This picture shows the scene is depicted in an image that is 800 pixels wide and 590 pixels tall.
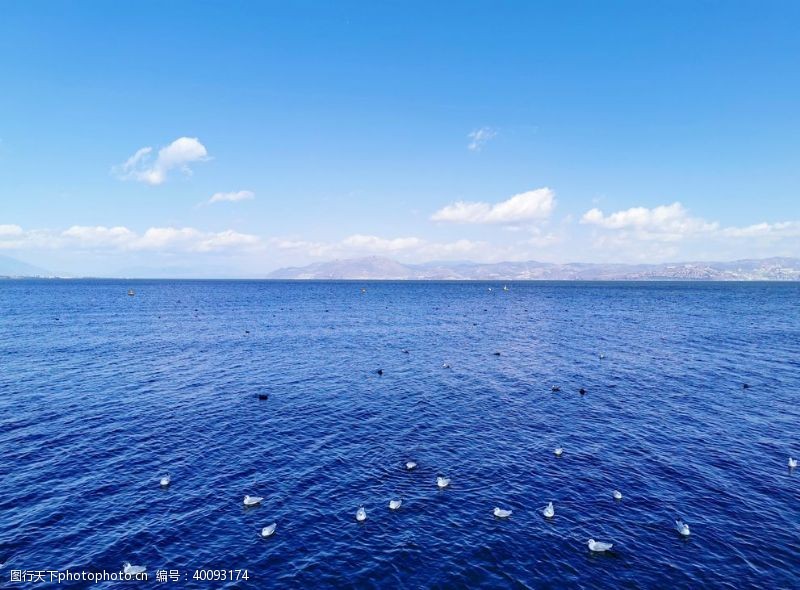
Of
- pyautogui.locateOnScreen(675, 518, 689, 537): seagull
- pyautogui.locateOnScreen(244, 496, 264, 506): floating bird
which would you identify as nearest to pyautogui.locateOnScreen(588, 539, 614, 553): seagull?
pyautogui.locateOnScreen(675, 518, 689, 537): seagull

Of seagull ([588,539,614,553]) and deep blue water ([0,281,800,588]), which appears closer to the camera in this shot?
deep blue water ([0,281,800,588])

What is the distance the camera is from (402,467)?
114ft

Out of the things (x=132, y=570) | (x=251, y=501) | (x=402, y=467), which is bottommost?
(x=402, y=467)

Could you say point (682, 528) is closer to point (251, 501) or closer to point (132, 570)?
point (251, 501)

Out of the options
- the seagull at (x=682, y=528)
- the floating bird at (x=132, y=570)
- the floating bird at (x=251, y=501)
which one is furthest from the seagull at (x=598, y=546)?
the floating bird at (x=132, y=570)

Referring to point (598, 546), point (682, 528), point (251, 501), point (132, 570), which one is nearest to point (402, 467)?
point (251, 501)

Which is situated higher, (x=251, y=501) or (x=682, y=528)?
(x=251, y=501)

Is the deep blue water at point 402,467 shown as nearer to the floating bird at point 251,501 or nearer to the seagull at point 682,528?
the seagull at point 682,528

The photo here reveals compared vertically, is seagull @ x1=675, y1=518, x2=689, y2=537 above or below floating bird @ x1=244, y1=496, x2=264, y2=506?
below

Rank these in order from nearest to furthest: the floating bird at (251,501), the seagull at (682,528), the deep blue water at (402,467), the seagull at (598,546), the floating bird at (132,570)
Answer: the floating bird at (132,570), the deep blue water at (402,467), the seagull at (598,546), the seagull at (682,528), the floating bird at (251,501)

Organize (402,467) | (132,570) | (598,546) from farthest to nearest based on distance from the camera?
(402,467), (598,546), (132,570)

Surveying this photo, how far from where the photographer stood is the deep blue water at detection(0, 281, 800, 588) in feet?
78.7

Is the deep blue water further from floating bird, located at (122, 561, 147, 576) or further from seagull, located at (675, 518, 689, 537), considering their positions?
floating bird, located at (122, 561, 147, 576)

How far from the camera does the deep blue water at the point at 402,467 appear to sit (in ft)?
78.7
